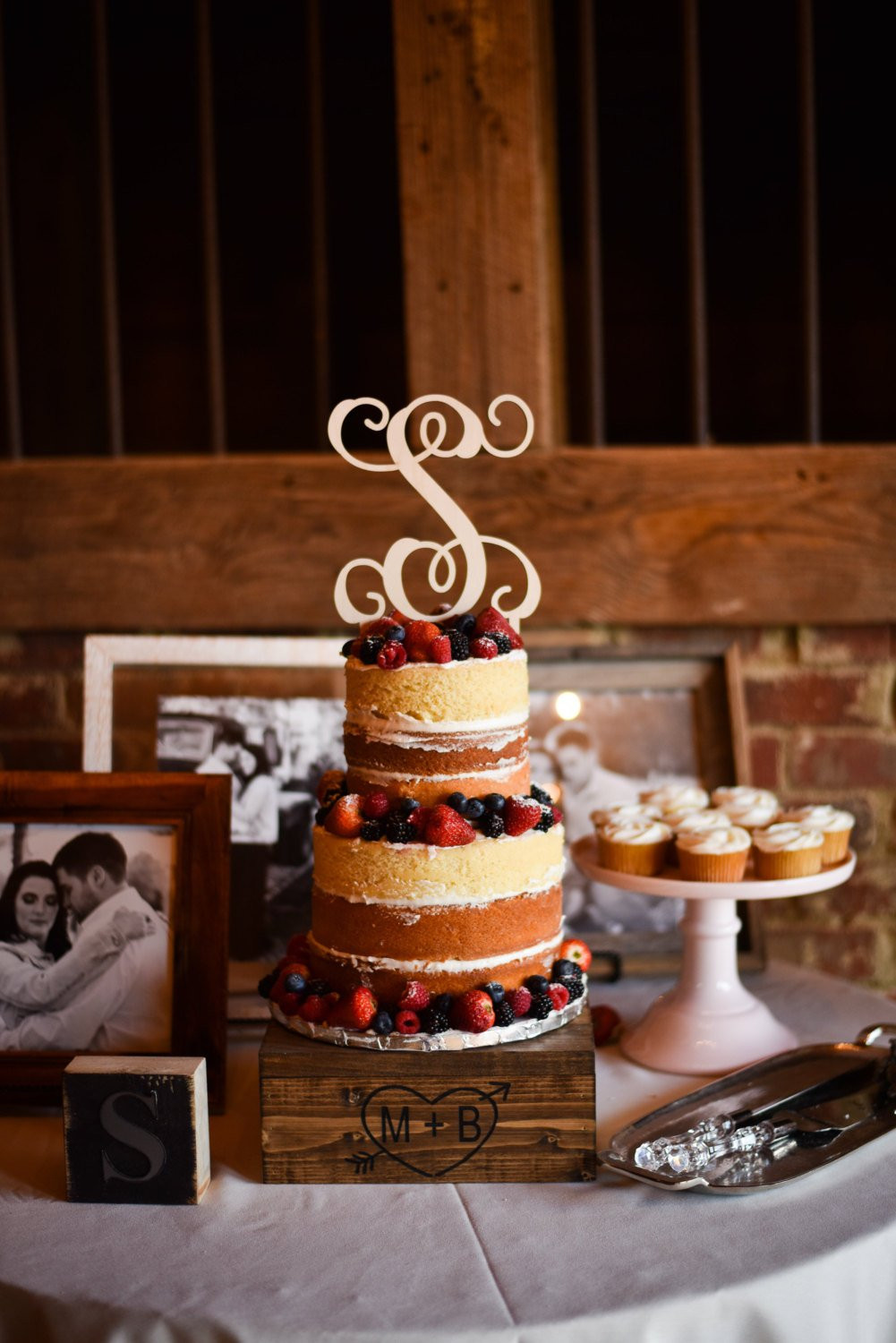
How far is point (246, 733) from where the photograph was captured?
2035 mm

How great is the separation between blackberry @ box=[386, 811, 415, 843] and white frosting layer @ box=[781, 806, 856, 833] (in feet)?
2.07

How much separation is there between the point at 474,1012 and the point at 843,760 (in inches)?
47.3

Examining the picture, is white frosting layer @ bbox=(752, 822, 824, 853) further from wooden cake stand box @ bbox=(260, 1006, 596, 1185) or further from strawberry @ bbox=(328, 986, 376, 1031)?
strawberry @ bbox=(328, 986, 376, 1031)

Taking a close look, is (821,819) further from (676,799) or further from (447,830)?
(447,830)

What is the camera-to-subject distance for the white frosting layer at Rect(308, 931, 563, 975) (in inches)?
55.4

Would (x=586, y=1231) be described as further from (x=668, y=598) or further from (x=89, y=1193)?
(x=668, y=598)

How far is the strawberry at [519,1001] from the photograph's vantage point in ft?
4.56

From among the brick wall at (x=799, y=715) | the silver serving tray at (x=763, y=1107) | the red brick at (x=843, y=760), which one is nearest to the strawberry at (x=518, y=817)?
the silver serving tray at (x=763, y=1107)

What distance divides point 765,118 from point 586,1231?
2.46m

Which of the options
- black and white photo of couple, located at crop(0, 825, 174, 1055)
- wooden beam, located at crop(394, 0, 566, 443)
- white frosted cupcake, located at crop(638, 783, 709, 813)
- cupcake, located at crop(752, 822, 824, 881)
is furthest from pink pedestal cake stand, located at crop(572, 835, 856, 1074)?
wooden beam, located at crop(394, 0, 566, 443)

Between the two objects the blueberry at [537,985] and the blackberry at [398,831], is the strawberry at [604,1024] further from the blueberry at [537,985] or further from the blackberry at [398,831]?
the blackberry at [398,831]

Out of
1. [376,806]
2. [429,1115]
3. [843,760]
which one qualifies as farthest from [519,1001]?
[843,760]

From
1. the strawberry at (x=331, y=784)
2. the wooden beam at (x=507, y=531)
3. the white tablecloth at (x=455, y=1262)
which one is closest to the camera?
the white tablecloth at (x=455, y=1262)

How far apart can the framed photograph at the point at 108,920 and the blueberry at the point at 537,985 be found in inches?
15.7
